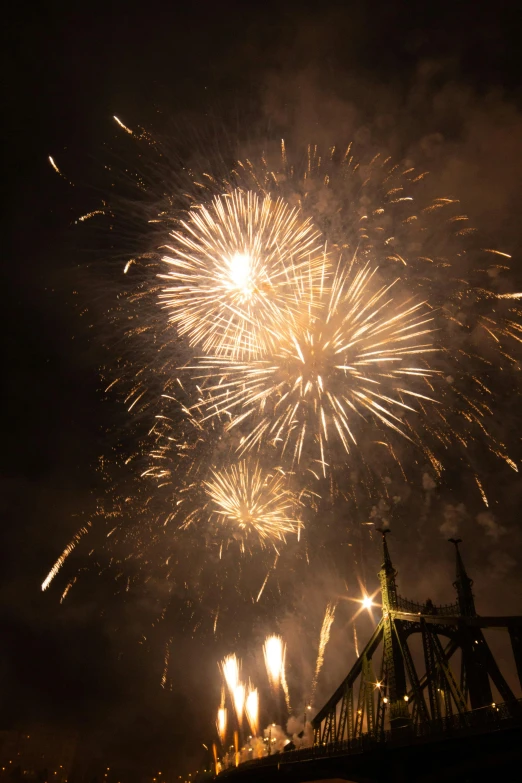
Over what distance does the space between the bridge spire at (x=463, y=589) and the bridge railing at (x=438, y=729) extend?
798cm

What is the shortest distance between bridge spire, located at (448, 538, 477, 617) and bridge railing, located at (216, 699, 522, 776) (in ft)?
26.2

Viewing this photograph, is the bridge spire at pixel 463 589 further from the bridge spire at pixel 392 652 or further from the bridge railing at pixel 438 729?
the bridge railing at pixel 438 729

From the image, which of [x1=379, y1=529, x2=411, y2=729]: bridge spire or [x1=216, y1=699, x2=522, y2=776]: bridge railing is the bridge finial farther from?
[x1=216, y1=699, x2=522, y2=776]: bridge railing

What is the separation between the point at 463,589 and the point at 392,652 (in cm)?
642

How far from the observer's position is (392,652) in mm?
36688

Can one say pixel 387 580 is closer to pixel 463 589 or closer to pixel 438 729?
pixel 463 589

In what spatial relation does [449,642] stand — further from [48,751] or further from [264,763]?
[48,751]

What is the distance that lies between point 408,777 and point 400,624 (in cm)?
1088

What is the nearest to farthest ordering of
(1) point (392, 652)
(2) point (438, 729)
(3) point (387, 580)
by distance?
(2) point (438, 729) < (1) point (392, 652) < (3) point (387, 580)

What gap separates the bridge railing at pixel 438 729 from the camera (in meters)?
23.1

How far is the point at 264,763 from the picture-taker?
41906mm

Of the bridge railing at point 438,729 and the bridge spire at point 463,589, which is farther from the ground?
the bridge spire at point 463,589

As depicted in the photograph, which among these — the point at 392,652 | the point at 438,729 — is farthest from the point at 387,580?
the point at 438,729

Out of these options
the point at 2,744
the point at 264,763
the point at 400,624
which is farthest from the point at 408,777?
the point at 2,744
